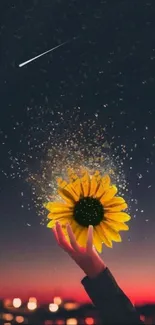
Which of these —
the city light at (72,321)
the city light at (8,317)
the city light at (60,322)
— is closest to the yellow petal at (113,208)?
the city light at (8,317)

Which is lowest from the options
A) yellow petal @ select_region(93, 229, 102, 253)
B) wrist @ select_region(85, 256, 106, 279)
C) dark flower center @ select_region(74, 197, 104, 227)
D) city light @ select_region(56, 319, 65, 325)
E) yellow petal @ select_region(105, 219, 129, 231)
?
city light @ select_region(56, 319, 65, 325)

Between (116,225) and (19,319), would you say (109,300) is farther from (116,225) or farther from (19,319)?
(19,319)

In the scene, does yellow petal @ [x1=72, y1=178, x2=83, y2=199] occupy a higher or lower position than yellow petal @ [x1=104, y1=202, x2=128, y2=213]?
higher

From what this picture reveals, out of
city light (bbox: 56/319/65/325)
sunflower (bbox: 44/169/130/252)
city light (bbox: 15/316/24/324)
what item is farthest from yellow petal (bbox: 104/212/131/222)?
city light (bbox: 56/319/65/325)

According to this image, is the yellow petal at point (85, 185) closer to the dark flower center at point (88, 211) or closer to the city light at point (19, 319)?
the dark flower center at point (88, 211)

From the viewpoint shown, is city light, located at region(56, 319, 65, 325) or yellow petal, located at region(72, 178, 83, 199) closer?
yellow petal, located at region(72, 178, 83, 199)

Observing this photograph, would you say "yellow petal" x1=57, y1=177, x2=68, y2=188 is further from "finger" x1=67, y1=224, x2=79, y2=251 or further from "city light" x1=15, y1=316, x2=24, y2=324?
"city light" x1=15, y1=316, x2=24, y2=324

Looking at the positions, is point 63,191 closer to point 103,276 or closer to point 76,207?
point 76,207

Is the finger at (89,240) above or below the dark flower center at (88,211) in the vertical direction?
below

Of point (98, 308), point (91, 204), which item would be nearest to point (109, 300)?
point (98, 308)
